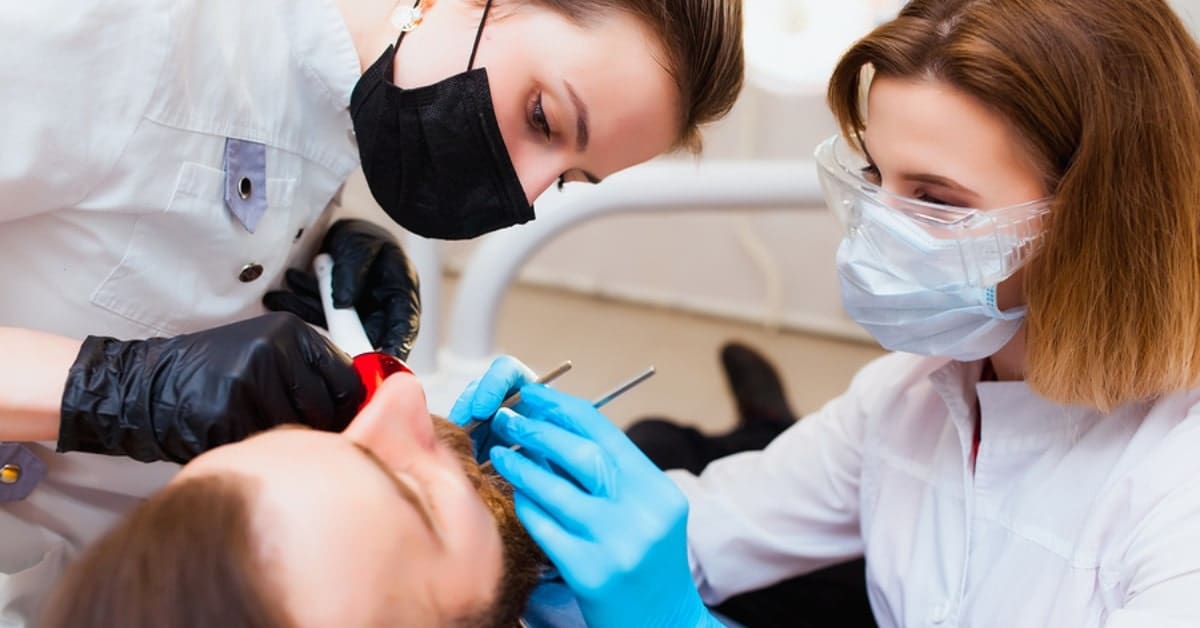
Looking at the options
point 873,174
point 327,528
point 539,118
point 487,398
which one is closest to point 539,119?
point 539,118

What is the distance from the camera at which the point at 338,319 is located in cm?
129

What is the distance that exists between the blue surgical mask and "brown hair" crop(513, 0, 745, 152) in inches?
9.4

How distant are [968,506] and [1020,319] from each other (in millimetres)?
262

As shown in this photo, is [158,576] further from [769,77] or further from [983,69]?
[769,77]

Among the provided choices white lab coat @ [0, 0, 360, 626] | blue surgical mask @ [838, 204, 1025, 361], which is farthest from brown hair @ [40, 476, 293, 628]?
blue surgical mask @ [838, 204, 1025, 361]

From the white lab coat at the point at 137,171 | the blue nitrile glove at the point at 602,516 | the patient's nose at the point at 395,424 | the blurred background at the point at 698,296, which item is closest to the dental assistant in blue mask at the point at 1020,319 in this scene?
the blue nitrile glove at the point at 602,516

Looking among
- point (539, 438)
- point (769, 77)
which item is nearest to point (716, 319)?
point (769, 77)

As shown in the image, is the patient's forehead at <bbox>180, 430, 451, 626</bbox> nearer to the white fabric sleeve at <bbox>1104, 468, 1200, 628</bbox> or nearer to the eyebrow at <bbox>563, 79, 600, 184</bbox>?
the eyebrow at <bbox>563, 79, 600, 184</bbox>

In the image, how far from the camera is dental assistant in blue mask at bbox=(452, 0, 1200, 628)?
0.98 m

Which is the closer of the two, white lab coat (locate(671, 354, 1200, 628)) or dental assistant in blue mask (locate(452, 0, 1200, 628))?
dental assistant in blue mask (locate(452, 0, 1200, 628))

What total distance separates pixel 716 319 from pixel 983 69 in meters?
2.51

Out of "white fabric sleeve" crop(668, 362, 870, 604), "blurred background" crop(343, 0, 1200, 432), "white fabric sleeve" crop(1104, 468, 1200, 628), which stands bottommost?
"blurred background" crop(343, 0, 1200, 432)

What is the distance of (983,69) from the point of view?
43.3 inches

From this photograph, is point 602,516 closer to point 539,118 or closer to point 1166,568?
point 539,118
